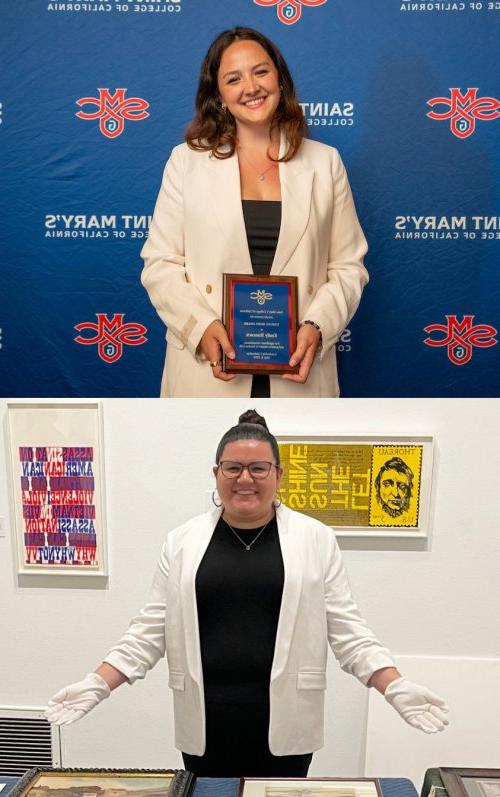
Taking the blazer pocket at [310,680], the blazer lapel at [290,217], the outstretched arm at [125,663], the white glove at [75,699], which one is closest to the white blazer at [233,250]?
the blazer lapel at [290,217]

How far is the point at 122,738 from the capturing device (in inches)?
101

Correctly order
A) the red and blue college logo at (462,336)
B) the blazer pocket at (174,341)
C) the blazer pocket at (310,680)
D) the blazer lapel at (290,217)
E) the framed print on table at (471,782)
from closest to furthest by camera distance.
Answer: the framed print on table at (471,782)
the blazer pocket at (310,680)
the blazer lapel at (290,217)
the blazer pocket at (174,341)
the red and blue college logo at (462,336)

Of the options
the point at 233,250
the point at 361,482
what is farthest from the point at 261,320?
the point at 361,482

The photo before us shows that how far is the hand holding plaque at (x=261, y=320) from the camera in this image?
2.41m

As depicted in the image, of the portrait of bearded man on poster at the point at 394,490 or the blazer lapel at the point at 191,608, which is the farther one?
the portrait of bearded man on poster at the point at 394,490

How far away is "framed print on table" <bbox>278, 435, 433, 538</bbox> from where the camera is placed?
2424 millimetres

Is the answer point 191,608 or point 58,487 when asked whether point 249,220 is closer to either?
point 58,487

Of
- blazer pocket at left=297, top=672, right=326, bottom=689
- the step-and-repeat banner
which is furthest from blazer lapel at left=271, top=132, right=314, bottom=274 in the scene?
blazer pocket at left=297, top=672, right=326, bottom=689

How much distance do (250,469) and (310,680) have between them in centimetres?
59

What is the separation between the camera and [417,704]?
1.94 metres

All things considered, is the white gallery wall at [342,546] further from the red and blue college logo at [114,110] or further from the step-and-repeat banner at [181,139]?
the red and blue college logo at [114,110]

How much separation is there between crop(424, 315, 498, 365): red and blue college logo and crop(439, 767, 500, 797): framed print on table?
63.7 inches

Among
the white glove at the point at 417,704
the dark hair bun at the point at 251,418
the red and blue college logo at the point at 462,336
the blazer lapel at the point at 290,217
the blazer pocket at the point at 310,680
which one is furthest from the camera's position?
the red and blue college logo at the point at 462,336

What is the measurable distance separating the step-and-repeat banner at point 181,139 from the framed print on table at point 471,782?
1551mm
